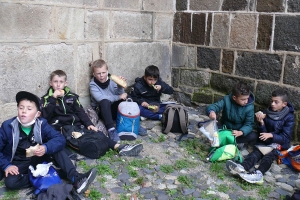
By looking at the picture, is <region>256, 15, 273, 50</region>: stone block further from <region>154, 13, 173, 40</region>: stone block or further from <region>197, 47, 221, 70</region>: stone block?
<region>154, 13, 173, 40</region>: stone block

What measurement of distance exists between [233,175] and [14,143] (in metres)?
2.36

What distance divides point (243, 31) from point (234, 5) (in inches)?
16.9

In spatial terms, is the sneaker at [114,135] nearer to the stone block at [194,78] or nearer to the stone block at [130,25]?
the stone block at [130,25]

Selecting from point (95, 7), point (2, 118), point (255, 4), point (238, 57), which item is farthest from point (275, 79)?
point (2, 118)

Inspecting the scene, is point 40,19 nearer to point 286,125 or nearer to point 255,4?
point 255,4

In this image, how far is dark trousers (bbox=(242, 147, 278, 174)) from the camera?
153 inches

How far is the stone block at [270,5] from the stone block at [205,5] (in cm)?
70

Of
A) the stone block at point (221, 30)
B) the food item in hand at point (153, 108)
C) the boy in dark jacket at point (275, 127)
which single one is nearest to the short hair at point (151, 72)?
the food item in hand at point (153, 108)

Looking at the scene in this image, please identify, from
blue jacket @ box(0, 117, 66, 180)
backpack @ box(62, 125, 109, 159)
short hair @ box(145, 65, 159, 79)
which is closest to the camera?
blue jacket @ box(0, 117, 66, 180)

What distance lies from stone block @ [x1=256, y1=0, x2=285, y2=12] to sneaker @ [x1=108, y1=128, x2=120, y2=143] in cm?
266

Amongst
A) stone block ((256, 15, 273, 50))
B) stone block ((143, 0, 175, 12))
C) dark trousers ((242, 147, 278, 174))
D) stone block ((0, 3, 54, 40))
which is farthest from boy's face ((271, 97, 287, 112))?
stone block ((0, 3, 54, 40))

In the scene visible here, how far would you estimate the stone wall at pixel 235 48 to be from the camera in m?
4.54

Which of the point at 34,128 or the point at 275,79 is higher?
the point at 275,79

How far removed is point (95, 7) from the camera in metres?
4.84
